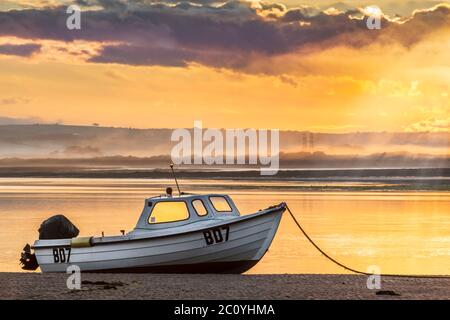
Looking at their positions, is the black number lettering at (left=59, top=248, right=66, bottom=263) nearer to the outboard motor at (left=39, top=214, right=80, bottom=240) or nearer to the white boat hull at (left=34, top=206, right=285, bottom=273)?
the white boat hull at (left=34, top=206, right=285, bottom=273)

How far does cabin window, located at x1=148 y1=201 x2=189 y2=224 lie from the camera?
29.6 metres

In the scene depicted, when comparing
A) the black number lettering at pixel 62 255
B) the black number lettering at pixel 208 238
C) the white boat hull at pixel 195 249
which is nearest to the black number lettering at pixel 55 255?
A: the black number lettering at pixel 62 255

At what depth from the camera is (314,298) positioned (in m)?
23.8

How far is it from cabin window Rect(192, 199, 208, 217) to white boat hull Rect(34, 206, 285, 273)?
0.84 m

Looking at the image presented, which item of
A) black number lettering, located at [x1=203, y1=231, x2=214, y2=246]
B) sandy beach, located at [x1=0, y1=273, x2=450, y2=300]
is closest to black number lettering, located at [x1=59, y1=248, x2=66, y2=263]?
sandy beach, located at [x1=0, y1=273, x2=450, y2=300]

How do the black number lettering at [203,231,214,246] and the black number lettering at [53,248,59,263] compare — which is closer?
the black number lettering at [203,231,214,246]

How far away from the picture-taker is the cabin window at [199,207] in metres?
29.5

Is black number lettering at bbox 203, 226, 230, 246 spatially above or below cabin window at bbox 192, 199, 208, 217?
below

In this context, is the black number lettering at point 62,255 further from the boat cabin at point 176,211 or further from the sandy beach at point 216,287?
the boat cabin at point 176,211
